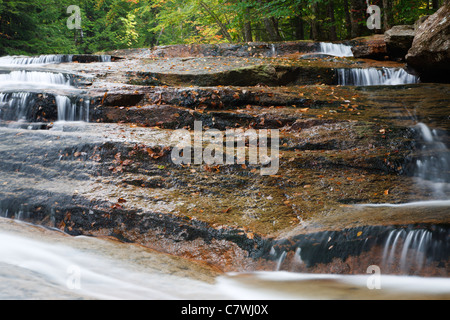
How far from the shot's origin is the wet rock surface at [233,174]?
4262mm

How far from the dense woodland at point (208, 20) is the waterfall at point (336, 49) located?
1.75 metres

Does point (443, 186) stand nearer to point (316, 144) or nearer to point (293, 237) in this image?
point (316, 144)

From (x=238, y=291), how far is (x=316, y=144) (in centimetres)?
337

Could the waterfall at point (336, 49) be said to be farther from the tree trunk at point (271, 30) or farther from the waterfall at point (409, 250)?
the waterfall at point (409, 250)

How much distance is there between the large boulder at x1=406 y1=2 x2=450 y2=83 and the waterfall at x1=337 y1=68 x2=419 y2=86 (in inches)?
13.2

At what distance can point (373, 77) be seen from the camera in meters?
9.20

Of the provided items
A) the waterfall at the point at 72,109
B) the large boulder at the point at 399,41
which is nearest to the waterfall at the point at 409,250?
the waterfall at the point at 72,109

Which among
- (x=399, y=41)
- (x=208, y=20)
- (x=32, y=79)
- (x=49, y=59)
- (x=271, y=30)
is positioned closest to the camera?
(x=32, y=79)

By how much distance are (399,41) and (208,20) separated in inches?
436

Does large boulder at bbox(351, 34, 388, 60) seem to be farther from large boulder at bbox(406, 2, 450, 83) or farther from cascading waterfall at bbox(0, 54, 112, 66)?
cascading waterfall at bbox(0, 54, 112, 66)

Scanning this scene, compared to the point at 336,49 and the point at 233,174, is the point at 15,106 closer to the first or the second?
the point at 233,174

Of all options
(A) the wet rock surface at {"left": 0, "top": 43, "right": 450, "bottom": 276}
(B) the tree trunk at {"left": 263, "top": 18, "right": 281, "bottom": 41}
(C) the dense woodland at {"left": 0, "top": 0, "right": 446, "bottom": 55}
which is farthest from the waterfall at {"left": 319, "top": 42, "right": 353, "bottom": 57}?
(B) the tree trunk at {"left": 263, "top": 18, "right": 281, "bottom": 41}

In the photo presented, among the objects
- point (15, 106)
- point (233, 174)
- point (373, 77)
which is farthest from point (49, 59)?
point (373, 77)
